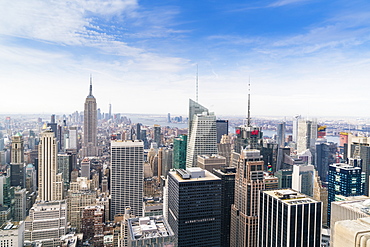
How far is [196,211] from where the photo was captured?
7.50 m

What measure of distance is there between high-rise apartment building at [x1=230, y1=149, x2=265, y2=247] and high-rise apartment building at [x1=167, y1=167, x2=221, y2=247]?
1188 mm

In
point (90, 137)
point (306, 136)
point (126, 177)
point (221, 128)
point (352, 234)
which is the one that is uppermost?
point (221, 128)

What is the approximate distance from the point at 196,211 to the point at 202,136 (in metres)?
7.78

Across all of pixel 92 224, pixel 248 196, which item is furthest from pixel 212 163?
pixel 92 224

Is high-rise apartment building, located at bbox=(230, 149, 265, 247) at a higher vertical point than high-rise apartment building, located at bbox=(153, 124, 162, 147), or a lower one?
lower

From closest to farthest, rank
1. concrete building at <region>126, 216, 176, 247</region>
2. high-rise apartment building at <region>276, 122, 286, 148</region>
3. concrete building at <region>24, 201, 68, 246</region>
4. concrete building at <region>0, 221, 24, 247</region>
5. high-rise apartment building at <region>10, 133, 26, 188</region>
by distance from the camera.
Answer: concrete building at <region>126, 216, 176, 247</region>, concrete building at <region>0, 221, 24, 247</region>, concrete building at <region>24, 201, 68, 246</region>, high-rise apartment building at <region>10, 133, 26, 188</region>, high-rise apartment building at <region>276, 122, 286, 148</region>

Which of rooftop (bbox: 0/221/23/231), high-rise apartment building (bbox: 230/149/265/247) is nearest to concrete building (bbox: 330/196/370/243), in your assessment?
high-rise apartment building (bbox: 230/149/265/247)

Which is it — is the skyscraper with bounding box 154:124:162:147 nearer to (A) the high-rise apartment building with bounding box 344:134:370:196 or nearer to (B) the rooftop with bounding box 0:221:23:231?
(B) the rooftop with bounding box 0:221:23:231

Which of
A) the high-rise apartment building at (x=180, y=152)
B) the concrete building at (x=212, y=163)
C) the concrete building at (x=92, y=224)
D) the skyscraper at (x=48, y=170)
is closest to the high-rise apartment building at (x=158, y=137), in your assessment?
the high-rise apartment building at (x=180, y=152)

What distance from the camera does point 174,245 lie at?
484 centimetres

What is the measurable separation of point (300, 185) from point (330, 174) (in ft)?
5.78

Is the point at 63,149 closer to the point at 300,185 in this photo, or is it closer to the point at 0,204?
the point at 0,204

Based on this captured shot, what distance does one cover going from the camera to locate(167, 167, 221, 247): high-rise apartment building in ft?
24.1

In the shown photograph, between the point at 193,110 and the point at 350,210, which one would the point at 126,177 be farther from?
the point at 350,210
